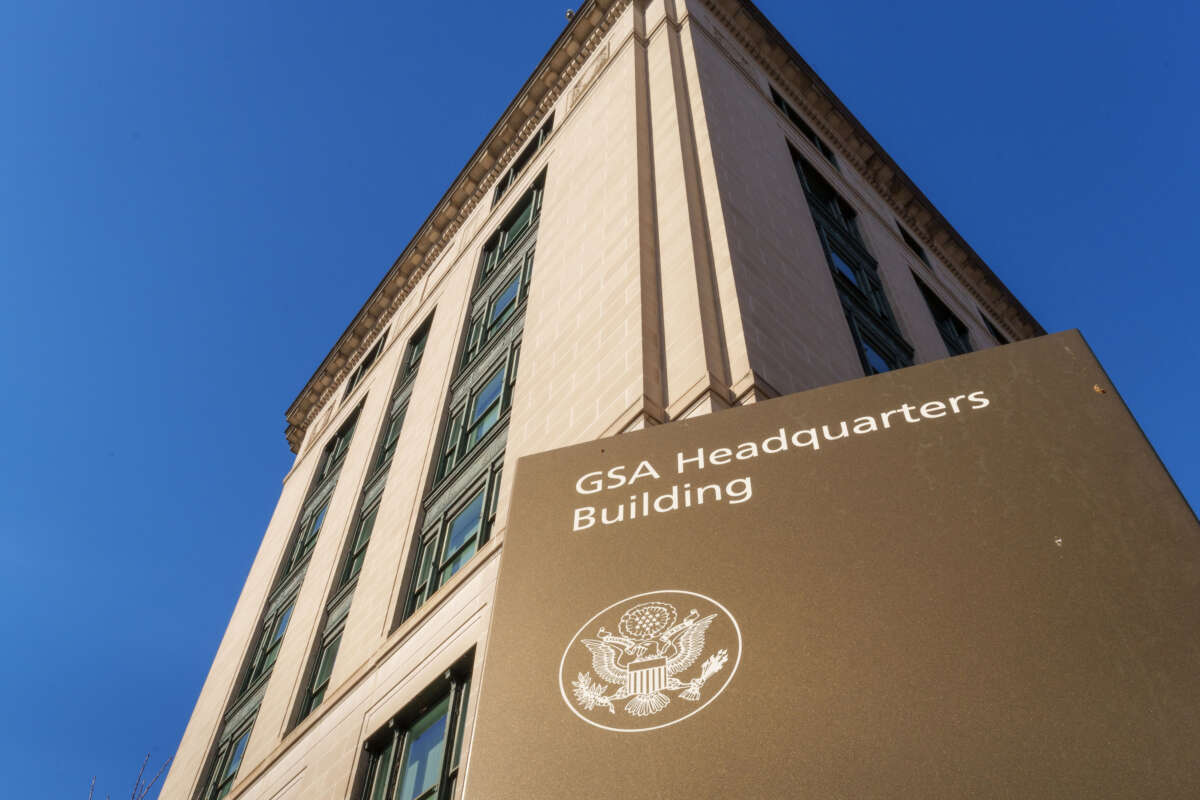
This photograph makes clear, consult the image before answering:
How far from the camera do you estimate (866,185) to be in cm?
2966

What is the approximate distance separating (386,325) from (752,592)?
98.6ft

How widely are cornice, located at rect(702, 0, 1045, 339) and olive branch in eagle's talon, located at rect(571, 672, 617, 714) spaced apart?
24.2m

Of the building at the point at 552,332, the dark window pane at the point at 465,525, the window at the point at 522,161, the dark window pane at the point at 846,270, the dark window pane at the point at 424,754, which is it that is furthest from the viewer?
the window at the point at 522,161

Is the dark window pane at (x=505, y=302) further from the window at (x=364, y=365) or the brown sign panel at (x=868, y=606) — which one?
the brown sign panel at (x=868, y=606)

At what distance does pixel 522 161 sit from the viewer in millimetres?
29672

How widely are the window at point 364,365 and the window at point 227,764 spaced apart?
14904 mm

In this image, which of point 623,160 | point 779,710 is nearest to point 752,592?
point 779,710

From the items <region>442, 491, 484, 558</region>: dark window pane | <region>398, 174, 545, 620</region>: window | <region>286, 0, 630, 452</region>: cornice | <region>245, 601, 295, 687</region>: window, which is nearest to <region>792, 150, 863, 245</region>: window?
<region>398, 174, 545, 620</region>: window

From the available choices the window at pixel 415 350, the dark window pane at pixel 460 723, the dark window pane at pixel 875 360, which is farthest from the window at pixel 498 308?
the dark window pane at pixel 460 723

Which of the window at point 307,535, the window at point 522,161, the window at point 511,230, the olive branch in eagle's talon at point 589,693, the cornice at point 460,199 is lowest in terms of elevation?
the olive branch in eagle's talon at point 589,693

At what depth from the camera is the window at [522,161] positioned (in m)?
28.8

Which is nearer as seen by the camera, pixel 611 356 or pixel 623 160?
pixel 611 356

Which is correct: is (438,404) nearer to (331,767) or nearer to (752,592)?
(331,767)

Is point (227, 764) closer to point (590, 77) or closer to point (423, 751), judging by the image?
point (423, 751)
